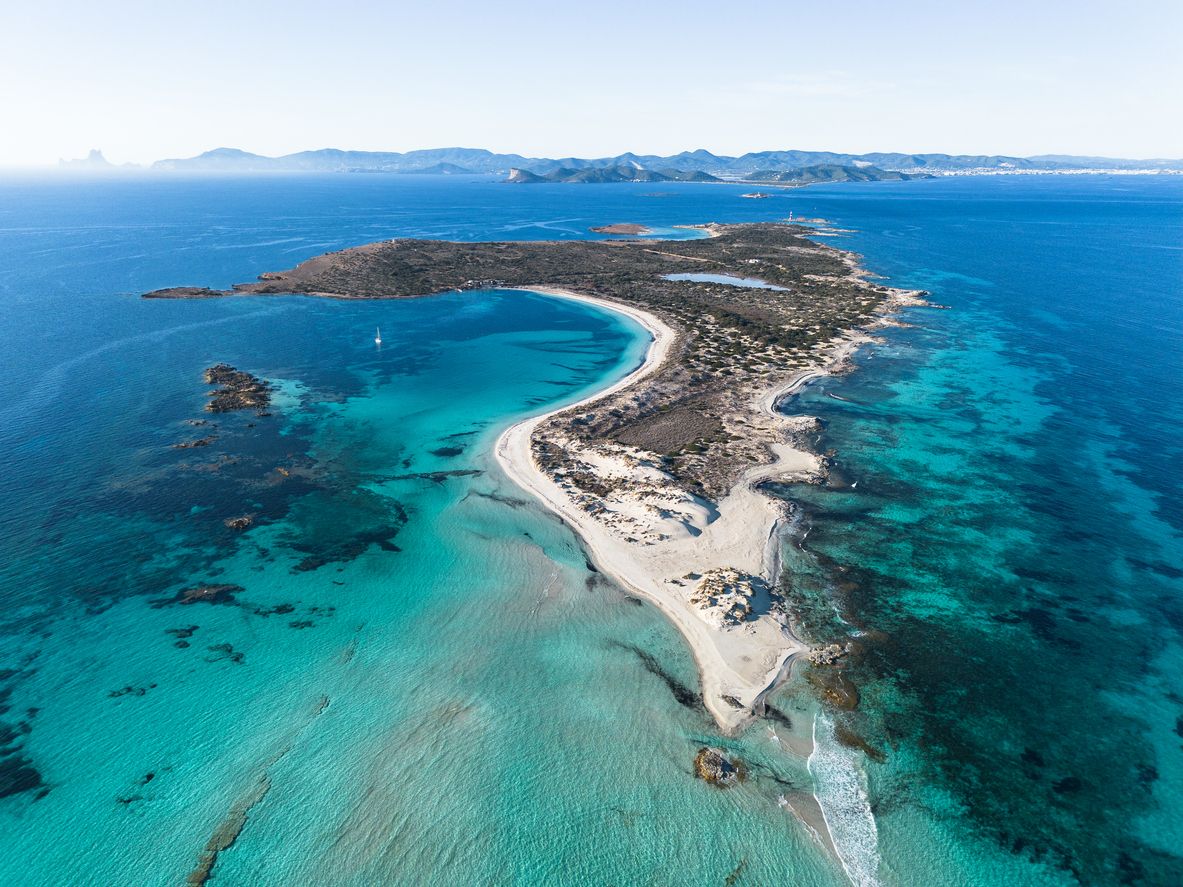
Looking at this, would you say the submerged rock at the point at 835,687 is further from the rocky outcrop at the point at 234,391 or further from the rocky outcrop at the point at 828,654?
the rocky outcrop at the point at 234,391

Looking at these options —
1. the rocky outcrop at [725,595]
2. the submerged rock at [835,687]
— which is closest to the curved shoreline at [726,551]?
the rocky outcrop at [725,595]

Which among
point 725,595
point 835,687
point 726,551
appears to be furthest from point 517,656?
point 835,687

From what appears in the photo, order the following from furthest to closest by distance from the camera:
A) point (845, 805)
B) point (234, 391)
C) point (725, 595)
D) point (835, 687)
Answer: point (234, 391) < point (725, 595) < point (835, 687) < point (845, 805)

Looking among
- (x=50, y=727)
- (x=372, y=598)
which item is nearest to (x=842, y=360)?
(x=372, y=598)

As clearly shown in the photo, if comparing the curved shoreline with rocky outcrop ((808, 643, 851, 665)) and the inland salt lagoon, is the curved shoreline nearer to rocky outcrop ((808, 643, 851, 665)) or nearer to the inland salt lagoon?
rocky outcrop ((808, 643, 851, 665))

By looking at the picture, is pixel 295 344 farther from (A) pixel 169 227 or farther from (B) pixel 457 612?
(A) pixel 169 227

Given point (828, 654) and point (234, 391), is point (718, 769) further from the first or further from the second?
point (234, 391)
